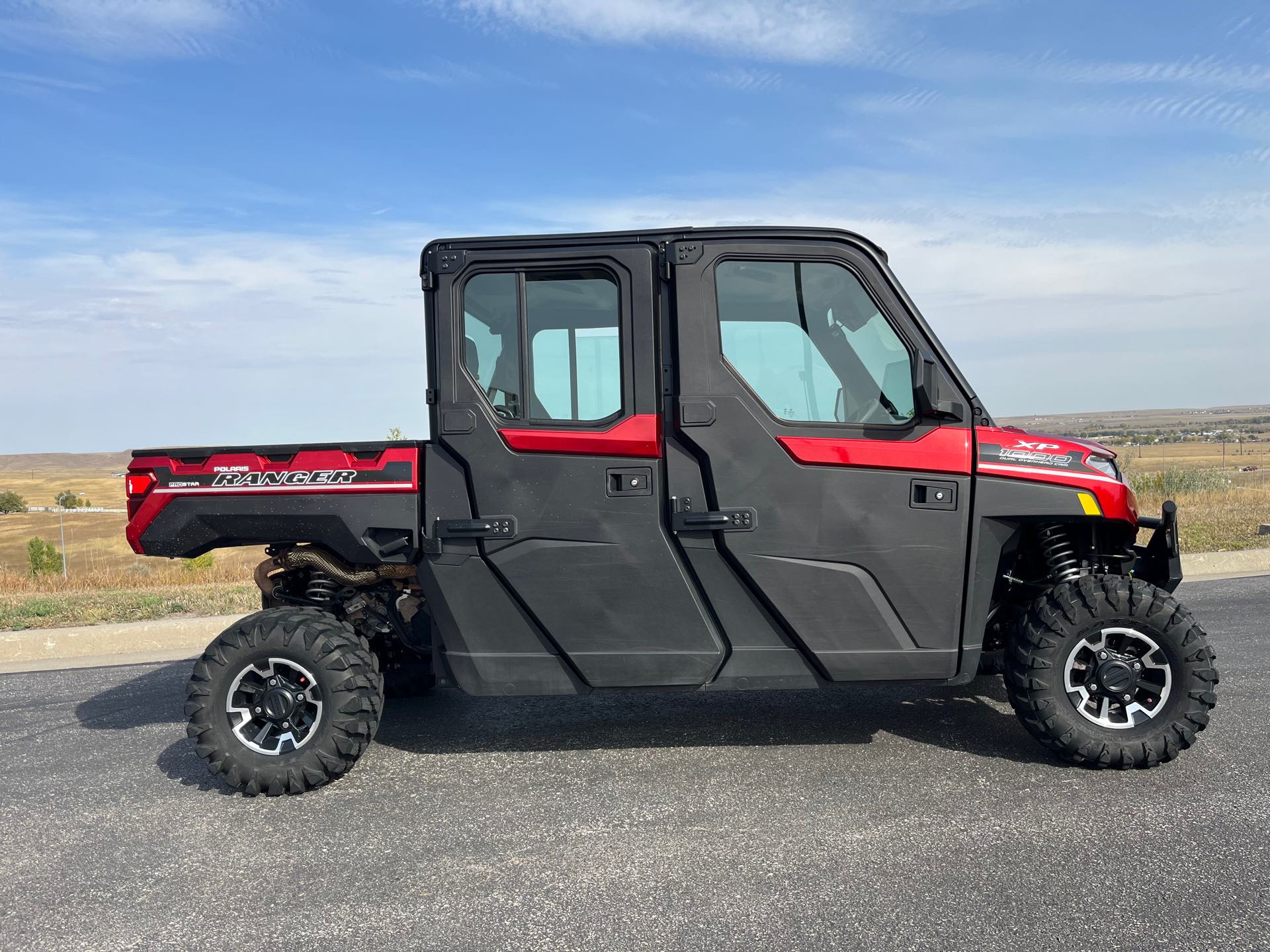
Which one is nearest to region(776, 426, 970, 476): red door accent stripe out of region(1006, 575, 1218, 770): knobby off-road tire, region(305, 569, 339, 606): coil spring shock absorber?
region(1006, 575, 1218, 770): knobby off-road tire

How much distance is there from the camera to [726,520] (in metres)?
4.30

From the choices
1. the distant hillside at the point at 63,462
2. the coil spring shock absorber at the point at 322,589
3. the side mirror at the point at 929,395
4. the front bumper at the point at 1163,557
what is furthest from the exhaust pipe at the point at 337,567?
the distant hillside at the point at 63,462

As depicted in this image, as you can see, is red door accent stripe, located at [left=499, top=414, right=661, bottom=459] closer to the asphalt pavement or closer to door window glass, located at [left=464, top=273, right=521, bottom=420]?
door window glass, located at [left=464, top=273, right=521, bottom=420]

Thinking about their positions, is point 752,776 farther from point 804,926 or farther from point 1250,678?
point 1250,678

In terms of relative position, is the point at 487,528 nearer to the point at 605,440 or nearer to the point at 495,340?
the point at 605,440

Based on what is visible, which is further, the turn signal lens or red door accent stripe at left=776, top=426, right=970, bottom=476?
the turn signal lens

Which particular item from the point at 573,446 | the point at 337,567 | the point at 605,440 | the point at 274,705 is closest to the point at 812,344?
the point at 605,440

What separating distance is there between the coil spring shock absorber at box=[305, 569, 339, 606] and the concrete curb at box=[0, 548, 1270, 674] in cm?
313

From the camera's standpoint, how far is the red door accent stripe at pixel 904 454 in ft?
14.0

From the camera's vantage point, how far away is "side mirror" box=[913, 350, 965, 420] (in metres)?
4.17

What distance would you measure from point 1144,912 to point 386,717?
3951 mm

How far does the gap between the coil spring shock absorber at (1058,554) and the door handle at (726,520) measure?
1445 mm

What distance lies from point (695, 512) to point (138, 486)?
270 cm

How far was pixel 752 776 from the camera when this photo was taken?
4.39 meters
